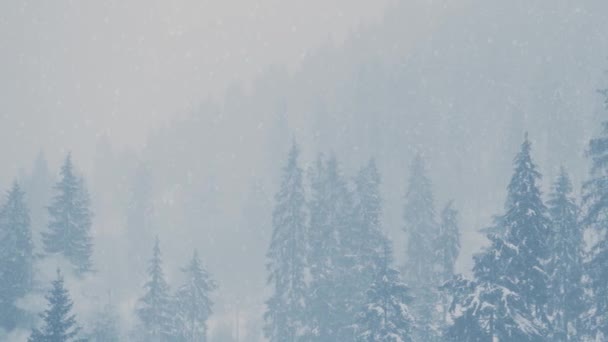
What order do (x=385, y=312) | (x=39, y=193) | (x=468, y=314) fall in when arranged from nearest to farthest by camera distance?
(x=468, y=314) → (x=385, y=312) → (x=39, y=193)

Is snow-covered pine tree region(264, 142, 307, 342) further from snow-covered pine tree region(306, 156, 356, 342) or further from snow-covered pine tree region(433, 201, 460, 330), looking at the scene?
snow-covered pine tree region(433, 201, 460, 330)

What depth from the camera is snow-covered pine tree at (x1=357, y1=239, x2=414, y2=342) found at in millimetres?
22844

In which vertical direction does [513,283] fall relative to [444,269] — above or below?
below

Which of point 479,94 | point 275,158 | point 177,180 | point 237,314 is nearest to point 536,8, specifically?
point 479,94

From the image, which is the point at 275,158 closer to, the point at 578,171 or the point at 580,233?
the point at 578,171

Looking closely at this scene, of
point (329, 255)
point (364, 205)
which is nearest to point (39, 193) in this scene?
point (329, 255)

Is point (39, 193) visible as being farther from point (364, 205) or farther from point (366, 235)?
point (366, 235)

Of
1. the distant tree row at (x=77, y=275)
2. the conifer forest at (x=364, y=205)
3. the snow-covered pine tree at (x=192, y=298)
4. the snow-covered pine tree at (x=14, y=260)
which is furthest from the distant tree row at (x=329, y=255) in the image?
the snow-covered pine tree at (x=14, y=260)

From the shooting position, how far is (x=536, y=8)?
358 feet

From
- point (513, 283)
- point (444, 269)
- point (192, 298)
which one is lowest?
point (513, 283)

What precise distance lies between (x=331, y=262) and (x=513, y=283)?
19007mm

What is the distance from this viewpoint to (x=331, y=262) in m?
35.8

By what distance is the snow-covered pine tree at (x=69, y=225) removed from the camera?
146 feet

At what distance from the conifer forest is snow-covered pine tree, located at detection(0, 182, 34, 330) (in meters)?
0.17
